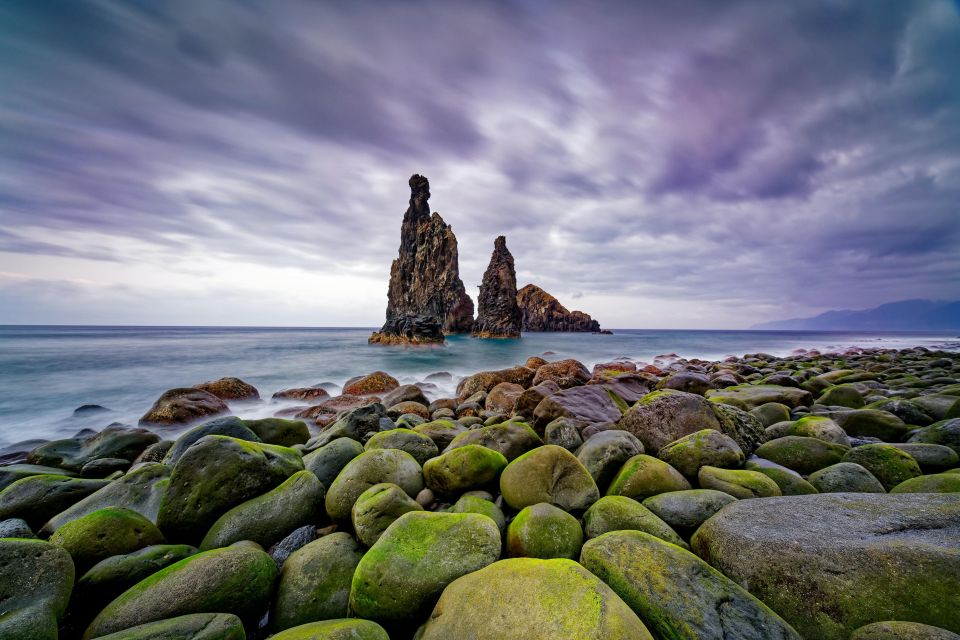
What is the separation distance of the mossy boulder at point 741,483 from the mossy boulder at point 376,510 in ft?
9.68

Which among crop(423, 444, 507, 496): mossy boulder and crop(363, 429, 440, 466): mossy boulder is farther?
crop(363, 429, 440, 466): mossy boulder

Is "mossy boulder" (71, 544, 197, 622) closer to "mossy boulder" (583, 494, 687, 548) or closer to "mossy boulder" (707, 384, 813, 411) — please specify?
"mossy boulder" (583, 494, 687, 548)

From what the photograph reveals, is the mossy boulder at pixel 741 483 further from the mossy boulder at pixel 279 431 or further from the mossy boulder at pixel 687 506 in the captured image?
the mossy boulder at pixel 279 431

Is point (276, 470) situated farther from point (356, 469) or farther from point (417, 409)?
point (417, 409)

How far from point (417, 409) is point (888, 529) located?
7.89 metres

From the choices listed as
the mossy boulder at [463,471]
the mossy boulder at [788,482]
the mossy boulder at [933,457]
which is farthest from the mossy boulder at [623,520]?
the mossy boulder at [933,457]

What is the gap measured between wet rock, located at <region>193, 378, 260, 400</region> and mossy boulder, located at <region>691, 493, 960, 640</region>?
13.5 m

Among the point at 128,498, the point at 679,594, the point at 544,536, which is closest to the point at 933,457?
the point at 679,594

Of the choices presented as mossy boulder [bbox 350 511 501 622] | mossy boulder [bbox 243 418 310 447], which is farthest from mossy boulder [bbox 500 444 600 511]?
mossy boulder [bbox 243 418 310 447]

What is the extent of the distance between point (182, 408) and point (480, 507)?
9554 mm

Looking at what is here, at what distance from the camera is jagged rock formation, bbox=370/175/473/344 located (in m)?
74.6

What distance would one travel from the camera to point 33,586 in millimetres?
2371

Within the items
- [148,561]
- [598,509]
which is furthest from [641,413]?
[148,561]

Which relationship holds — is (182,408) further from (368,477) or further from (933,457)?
(933,457)
